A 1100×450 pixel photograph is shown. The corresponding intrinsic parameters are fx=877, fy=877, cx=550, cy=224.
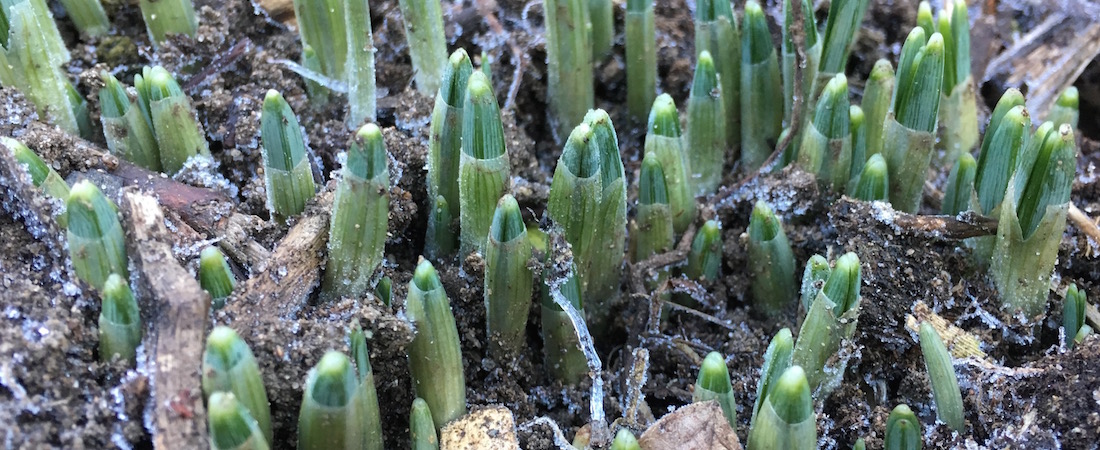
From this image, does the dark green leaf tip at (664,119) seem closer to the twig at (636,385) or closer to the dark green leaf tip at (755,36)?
the dark green leaf tip at (755,36)

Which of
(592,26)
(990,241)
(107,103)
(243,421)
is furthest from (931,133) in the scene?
(107,103)

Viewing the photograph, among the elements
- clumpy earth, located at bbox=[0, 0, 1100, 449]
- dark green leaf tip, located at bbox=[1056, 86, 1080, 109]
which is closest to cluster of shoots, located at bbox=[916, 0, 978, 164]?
clumpy earth, located at bbox=[0, 0, 1100, 449]

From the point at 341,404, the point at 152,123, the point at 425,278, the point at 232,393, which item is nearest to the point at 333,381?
the point at 341,404

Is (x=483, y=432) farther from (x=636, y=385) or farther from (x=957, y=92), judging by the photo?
(x=957, y=92)

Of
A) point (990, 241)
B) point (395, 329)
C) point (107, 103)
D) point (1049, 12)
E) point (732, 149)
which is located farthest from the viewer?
point (1049, 12)

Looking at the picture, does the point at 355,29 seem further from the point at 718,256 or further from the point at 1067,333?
the point at 1067,333
